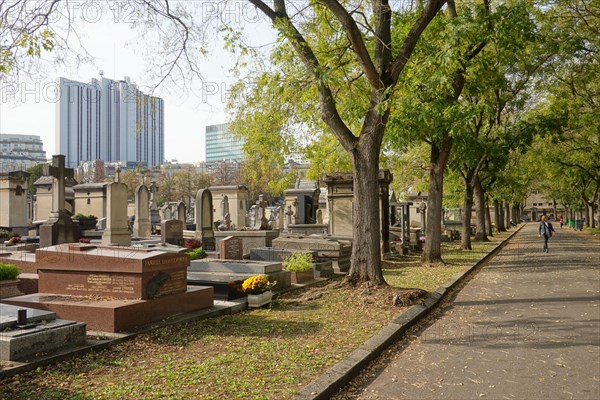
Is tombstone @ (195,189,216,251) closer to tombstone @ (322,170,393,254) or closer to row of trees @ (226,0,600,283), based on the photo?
row of trees @ (226,0,600,283)

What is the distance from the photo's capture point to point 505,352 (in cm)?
666

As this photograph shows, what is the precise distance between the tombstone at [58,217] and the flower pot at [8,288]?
32.3ft

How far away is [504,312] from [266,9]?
→ 7.45m

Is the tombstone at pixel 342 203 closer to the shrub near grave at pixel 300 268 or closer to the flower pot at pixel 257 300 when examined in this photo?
the shrub near grave at pixel 300 268

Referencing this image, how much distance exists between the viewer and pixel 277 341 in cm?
696

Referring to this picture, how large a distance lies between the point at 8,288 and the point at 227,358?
538 centimetres

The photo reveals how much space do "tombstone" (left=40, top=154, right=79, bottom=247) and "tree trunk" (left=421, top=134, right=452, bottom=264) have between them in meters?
12.8

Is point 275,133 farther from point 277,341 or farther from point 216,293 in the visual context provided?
point 277,341

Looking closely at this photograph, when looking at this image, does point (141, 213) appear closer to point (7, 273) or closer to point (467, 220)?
point (7, 273)

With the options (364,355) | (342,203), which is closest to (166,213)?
(342,203)

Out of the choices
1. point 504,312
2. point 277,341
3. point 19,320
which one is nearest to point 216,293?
point 277,341

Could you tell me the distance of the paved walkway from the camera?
5301 mm

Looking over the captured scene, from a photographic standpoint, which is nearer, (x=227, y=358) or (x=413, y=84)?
(x=227, y=358)

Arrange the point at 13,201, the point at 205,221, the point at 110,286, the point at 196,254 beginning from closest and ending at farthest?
the point at 110,286 < the point at 196,254 < the point at 205,221 < the point at 13,201
